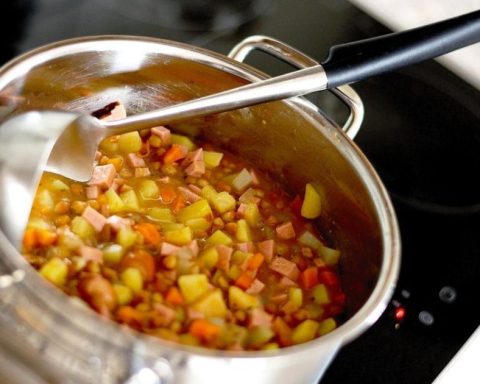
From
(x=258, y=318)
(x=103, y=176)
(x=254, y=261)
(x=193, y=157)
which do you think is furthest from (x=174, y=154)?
(x=258, y=318)

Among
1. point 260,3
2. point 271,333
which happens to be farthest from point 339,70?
point 260,3

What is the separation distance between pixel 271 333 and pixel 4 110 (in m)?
0.46

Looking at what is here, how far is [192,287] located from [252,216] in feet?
0.74

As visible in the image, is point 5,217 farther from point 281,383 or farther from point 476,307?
point 476,307

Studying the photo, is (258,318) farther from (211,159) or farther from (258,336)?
(211,159)

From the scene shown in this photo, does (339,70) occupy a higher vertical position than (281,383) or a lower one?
higher

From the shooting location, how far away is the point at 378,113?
1433 mm

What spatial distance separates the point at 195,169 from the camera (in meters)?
1.22

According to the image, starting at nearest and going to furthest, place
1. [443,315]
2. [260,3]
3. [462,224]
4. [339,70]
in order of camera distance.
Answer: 1. [339,70]
2. [443,315]
3. [462,224]
4. [260,3]

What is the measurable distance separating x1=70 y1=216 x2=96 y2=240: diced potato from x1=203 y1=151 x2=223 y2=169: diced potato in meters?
0.25

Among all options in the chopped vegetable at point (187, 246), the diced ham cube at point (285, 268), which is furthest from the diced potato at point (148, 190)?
the diced ham cube at point (285, 268)

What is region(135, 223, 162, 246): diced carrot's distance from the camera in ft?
3.53

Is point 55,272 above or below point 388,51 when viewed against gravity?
below

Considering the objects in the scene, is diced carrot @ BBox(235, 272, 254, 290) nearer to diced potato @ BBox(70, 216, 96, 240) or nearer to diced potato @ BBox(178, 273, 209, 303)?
diced potato @ BBox(178, 273, 209, 303)
